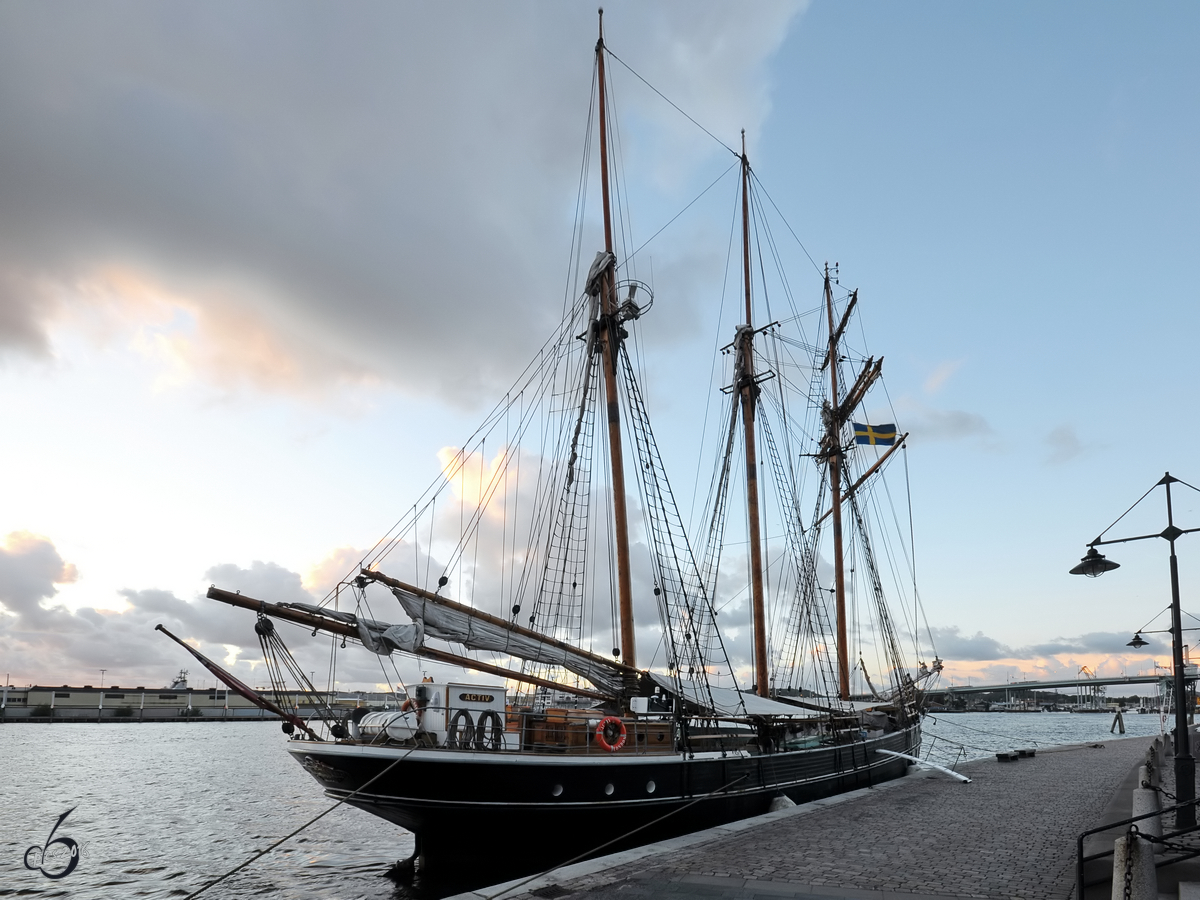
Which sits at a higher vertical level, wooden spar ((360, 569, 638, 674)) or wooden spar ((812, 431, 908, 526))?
wooden spar ((812, 431, 908, 526))

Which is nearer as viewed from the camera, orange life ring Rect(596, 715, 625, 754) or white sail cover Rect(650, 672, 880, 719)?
orange life ring Rect(596, 715, 625, 754)

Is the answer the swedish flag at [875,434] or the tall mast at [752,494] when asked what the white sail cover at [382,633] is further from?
the swedish flag at [875,434]

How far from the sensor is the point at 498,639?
19844mm

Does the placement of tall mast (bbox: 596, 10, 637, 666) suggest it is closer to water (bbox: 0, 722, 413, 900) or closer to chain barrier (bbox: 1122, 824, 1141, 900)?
water (bbox: 0, 722, 413, 900)

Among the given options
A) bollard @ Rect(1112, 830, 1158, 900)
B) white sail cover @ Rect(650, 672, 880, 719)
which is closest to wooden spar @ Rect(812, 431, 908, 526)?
white sail cover @ Rect(650, 672, 880, 719)

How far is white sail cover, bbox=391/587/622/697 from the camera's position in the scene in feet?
61.9

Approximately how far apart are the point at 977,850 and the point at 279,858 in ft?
66.3

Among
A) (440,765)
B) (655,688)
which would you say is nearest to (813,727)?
(655,688)

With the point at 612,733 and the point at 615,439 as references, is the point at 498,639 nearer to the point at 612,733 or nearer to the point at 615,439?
the point at 612,733

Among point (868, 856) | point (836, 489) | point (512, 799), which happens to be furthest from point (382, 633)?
point (836, 489)

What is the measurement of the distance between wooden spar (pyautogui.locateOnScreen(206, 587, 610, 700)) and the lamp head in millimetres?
12974

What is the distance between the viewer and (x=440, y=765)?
15.5 m

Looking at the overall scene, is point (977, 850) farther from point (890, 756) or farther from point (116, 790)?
point (116, 790)

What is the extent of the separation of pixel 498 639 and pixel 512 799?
4547 mm
